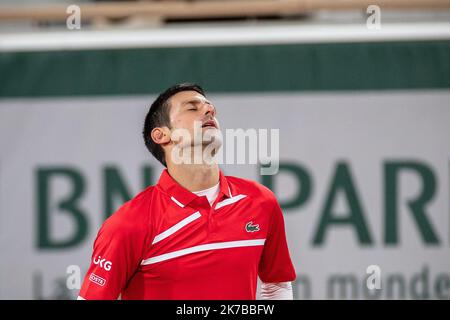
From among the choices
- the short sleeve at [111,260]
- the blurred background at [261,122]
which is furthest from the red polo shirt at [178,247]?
the blurred background at [261,122]

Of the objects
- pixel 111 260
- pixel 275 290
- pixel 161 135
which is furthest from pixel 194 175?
pixel 275 290

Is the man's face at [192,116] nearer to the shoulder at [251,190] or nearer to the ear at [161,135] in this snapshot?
the ear at [161,135]

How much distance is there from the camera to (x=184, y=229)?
189 cm

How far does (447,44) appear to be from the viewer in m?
3.08

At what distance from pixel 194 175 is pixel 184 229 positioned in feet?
0.51

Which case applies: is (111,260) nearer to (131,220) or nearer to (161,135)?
(131,220)

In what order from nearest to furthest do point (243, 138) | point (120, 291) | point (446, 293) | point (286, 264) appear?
point (120, 291)
point (286, 264)
point (243, 138)
point (446, 293)

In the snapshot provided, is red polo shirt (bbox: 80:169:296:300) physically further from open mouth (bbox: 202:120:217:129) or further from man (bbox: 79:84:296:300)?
open mouth (bbox: 202:120:217:129)

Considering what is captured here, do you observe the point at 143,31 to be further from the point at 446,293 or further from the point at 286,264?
the point at 446,293

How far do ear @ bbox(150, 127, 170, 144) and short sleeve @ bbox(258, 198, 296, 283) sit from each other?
38 cm

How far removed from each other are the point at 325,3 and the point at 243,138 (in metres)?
0.82

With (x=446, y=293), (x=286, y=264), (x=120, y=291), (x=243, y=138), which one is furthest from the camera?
(x=446, y=293)

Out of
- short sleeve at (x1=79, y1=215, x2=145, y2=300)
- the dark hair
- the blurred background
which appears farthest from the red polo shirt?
the blurred background

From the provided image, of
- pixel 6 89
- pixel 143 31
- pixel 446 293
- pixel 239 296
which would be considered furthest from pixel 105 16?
pixel 446 293
